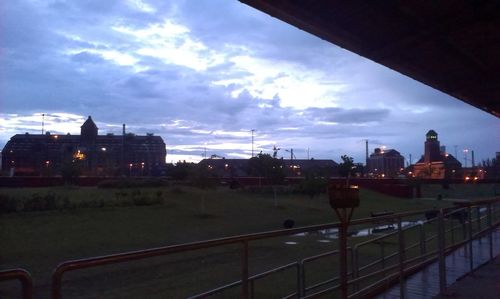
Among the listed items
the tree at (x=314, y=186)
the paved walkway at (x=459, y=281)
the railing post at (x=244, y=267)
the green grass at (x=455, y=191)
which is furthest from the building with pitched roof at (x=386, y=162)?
the railing post at (x=244, y=267)

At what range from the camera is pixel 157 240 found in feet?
63.3

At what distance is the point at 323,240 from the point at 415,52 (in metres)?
10.7

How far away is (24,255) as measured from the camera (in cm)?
1534

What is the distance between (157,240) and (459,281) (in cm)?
1398

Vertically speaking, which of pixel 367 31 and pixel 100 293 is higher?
pixel 367 31

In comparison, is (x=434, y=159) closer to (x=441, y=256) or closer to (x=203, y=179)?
(x=203, y=179)

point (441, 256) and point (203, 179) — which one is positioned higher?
point (203, 179)

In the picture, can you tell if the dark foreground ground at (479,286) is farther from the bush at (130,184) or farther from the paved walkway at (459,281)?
the bush at (130,184)

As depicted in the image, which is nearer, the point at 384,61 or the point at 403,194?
the point at 384,61

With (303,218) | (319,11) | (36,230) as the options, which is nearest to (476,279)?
(319,11)

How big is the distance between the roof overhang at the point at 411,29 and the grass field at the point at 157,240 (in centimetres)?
551

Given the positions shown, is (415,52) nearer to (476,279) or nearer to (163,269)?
(476,279)

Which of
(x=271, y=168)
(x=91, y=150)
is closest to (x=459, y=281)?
(x=271, y=168)

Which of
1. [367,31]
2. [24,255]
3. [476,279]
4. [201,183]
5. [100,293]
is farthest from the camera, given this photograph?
[201,183]
